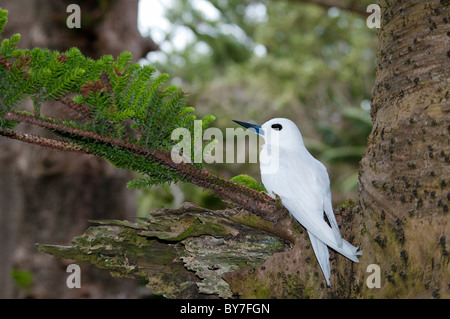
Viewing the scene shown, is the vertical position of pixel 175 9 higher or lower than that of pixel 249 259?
higher

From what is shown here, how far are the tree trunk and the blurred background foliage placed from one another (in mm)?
5155

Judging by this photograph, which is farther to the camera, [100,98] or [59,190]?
[59,190]

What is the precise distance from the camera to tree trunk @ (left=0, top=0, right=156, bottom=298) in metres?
3.67

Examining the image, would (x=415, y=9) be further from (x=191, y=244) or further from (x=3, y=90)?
(x=3, y=90)

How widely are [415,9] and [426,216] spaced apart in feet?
2.52

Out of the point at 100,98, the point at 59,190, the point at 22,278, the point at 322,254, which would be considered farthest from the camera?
the point at 59,190

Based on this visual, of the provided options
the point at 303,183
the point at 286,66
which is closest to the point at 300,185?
the point at 303,183

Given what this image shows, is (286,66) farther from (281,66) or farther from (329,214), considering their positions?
(329,214)

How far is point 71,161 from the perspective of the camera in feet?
12.2

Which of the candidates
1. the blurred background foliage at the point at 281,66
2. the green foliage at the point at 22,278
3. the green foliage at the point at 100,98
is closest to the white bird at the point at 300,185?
the green foliage at the point at 100,98

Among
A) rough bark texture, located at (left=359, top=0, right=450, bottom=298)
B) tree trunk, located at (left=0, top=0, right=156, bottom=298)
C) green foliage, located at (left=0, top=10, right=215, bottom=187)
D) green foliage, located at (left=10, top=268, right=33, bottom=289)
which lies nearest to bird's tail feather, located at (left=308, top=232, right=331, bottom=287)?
rough bark texture, located at (left=359, top=0, right=450, bottom=298)

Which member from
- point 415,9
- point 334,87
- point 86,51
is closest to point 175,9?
point 334,87

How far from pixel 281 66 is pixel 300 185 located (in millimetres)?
Answer: 11025

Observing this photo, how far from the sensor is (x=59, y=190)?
3.72 meters
